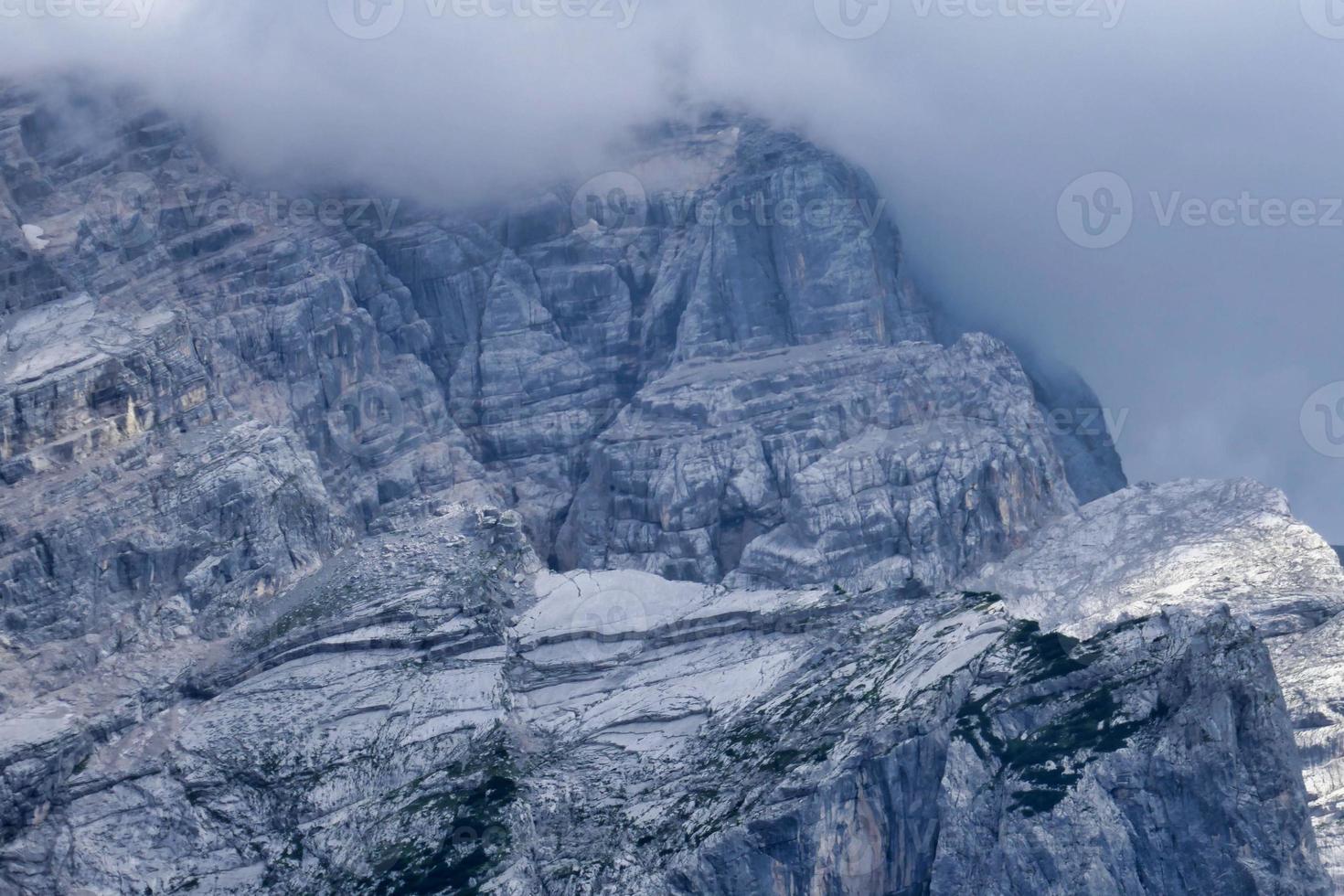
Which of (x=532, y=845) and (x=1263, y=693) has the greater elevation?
(x=1263, y=693)

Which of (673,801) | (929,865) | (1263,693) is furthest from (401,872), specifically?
(1263,693)

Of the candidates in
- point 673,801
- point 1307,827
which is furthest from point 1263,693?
point 673,801

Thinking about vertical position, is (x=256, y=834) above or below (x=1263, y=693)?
below

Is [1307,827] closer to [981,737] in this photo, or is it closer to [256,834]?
[981,737]

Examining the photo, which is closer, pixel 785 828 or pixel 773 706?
pixel 785 828

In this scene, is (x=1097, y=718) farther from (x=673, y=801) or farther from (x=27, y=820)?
(x=27, y=820)

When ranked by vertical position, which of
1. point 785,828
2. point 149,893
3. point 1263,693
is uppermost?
point 1263,693

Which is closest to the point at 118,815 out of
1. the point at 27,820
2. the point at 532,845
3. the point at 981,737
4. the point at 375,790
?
the point at 27,820

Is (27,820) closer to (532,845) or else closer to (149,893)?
(149,893)
